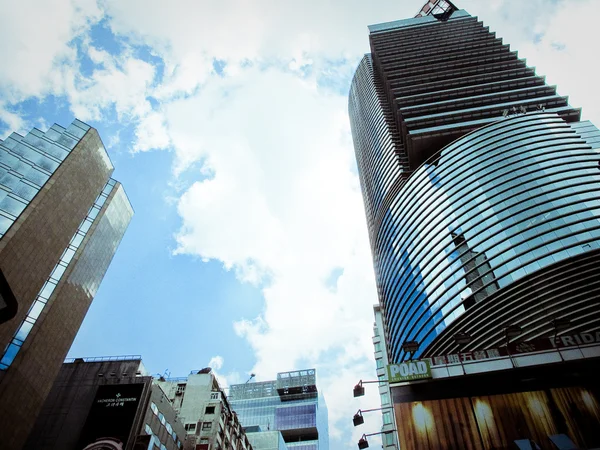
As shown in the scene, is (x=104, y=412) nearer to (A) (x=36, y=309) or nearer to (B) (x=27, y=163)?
(A) (x=36, y=309)

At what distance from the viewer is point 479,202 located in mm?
79438

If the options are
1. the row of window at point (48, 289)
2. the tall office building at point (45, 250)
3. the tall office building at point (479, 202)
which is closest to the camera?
the tall office building at point (45, 250)

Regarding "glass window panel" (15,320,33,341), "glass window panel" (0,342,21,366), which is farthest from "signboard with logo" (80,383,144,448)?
"glass window panel" (15,320,33,341)

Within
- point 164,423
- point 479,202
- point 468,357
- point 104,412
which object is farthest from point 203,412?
point 479,202

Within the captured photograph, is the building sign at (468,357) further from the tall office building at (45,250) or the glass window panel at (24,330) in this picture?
the glass window panel at (24,330)

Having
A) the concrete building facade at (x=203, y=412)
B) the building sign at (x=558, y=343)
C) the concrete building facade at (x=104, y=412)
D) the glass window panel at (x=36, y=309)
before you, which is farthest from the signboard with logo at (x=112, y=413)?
the building sign at (x=558, y=343)

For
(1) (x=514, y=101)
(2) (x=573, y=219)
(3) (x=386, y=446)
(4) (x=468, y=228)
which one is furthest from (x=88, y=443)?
(1) (x=514, y=101)

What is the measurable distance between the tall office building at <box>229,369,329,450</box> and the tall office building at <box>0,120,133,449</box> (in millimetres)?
99588

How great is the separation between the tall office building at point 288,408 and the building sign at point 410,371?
11806 centimetres

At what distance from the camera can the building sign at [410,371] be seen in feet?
90.2

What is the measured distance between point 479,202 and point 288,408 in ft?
346

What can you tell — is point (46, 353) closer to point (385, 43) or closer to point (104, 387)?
point (104, 387)

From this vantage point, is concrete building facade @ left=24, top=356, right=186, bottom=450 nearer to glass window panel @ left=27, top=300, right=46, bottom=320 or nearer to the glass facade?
glass window panel @ left=27, top=300, right=46, bottom=320

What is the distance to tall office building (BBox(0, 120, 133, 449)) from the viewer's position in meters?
39.0
